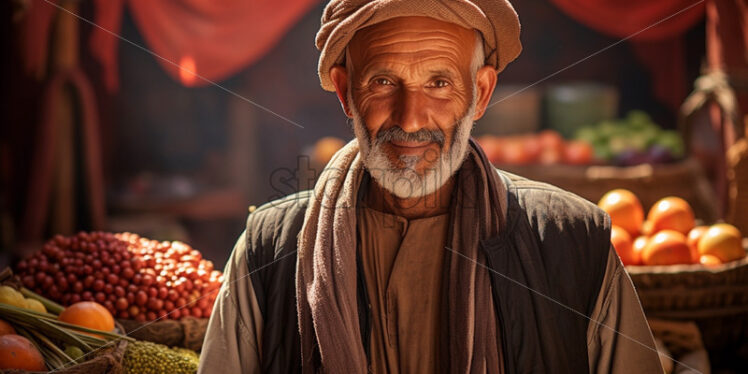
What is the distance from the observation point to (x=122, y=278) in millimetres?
2570

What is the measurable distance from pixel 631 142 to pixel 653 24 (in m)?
1.04

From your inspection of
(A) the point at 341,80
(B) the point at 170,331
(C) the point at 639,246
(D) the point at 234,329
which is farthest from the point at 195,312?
(C) the point at 639,246

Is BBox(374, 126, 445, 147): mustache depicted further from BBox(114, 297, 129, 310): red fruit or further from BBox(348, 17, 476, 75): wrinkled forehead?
BBox(114, 297, 129, 310): red fruit

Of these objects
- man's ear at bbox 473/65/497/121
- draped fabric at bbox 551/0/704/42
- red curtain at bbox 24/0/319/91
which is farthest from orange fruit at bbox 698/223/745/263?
red curtain at bbox 24/0/319/91

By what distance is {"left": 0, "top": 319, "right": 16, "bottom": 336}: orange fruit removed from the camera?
84.3 inches

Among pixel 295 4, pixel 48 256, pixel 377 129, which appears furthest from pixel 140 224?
pixel 377 129

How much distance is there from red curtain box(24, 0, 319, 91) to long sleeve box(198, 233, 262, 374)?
330cm

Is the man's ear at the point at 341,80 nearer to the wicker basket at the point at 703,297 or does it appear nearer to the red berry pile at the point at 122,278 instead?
the red berry pile at the point at 122,278

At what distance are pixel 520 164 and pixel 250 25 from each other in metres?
2.57

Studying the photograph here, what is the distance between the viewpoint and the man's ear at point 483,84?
2096 millimetres

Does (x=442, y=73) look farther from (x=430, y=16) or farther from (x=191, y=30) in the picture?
(x=191, y=30)

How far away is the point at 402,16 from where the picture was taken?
1.94 m

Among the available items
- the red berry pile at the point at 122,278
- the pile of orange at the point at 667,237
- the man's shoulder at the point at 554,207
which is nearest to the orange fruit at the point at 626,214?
the pile of orange at the point at 667,237

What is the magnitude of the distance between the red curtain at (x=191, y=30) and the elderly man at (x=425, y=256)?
3317 mm
